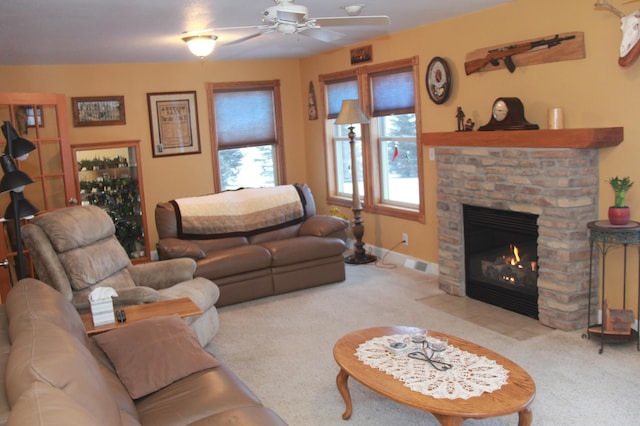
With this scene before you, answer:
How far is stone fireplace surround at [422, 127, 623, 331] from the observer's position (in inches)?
165

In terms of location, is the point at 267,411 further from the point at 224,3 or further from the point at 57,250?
the point at 224,3

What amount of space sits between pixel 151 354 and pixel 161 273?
5.70ft

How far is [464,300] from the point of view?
17.2 ft

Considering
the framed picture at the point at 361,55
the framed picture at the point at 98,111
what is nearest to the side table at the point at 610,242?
the framed picture at the point at 361,55

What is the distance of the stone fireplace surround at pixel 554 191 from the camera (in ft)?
13.8

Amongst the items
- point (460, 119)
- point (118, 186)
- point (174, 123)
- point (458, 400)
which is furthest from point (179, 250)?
point (458, 400)

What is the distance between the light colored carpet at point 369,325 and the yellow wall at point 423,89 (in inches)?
38.0

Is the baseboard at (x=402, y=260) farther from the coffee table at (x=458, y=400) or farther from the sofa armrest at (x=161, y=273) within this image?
the coffee table at (x=458, y=400)

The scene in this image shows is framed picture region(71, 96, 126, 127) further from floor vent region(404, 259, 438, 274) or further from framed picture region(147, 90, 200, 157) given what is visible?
floor vent region(404, 259, 438, 274)

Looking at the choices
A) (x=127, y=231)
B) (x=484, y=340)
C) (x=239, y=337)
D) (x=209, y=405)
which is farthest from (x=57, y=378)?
(x=127, y=231)

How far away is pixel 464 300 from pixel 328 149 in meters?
A: 3.12

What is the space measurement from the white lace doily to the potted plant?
155cm

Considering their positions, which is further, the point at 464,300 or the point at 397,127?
the point at 397,127

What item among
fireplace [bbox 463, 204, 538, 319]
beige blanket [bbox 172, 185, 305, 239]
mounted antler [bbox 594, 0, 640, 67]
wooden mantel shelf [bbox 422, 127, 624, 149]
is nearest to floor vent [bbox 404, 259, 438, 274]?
fireplace [bbox 463, 204, 538, 319]
